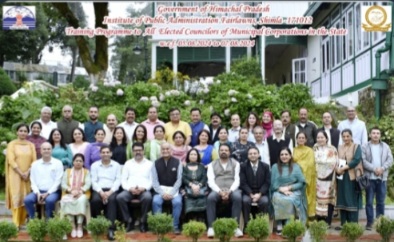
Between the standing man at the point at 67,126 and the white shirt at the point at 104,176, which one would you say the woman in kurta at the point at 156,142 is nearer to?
the white shirt at the point at 104,176

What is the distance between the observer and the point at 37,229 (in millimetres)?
6613

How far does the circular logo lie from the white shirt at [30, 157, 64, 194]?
27.1 feet

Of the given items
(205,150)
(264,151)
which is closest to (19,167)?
(205,150)

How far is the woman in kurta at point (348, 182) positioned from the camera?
7641 millimetres

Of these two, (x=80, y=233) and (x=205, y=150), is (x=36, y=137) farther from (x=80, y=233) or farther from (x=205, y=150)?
(x=205, y=150)

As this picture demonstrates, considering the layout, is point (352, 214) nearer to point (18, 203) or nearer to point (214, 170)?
point (214, 170)

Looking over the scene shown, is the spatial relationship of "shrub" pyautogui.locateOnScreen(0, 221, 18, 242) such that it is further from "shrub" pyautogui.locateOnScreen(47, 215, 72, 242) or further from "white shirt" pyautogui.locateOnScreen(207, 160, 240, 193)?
"white shirt" pyautogui.locateOnScreen(207, 160, 240, 193)

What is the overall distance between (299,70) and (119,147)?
15672 mm

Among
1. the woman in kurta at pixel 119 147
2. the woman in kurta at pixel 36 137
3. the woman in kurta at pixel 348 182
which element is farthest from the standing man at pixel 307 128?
the woman in kurta at pixel 36 137

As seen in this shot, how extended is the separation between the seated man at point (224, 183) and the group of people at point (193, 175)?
0.05 feet

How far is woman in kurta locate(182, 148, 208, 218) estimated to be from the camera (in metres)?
7.60

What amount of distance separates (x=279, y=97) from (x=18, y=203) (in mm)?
6080

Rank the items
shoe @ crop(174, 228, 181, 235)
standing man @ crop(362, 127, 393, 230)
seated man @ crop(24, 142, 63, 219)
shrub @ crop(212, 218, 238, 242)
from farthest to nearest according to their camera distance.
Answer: standing man @ crop(362, 127, 393, 230)
seated man @ crop(24, 142, 63, 219)
shoe @ crop(174, 228, 181, 235)
shrub @ crop(212, 218, 238, 242)

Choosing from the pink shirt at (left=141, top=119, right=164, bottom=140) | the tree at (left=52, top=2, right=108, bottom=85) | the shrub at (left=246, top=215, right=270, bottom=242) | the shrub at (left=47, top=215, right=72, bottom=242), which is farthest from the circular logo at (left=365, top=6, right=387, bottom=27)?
the shrub at (left=47, top=215, right=72, bottom=242)
